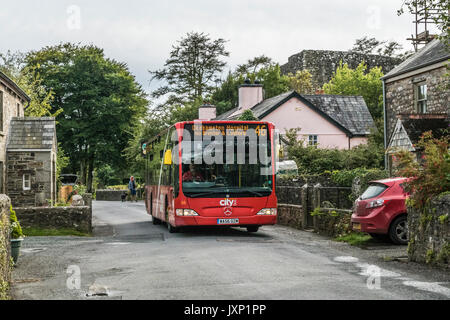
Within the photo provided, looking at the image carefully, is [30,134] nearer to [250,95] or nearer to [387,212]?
[387,212]

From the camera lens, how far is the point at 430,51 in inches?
1102

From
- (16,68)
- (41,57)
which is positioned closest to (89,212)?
(16,68)

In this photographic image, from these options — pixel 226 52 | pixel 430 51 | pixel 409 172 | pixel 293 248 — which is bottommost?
pixel 293 248

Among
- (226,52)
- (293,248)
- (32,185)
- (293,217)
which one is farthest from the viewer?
(226,52)

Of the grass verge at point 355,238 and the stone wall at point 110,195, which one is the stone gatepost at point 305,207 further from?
the stone wall at point 110,195

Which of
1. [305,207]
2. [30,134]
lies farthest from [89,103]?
[305,207]

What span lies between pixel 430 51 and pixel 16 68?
106 feet

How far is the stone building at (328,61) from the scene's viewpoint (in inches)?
2648

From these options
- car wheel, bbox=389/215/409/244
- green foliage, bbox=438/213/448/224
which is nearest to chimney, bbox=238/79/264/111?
car wheel, bbox=389/215/409/244

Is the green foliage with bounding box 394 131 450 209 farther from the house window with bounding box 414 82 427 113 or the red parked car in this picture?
the house window with bounding box 414 82 427 113

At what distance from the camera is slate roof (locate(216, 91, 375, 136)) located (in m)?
42.2

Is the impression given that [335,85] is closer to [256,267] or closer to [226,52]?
[226,52]

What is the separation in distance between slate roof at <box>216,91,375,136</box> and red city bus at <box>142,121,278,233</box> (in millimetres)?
23787

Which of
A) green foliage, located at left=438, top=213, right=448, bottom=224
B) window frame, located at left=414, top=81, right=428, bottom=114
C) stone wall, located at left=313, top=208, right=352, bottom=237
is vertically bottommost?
stone wall, located at left=313, top=208, right=352, bottom=237
